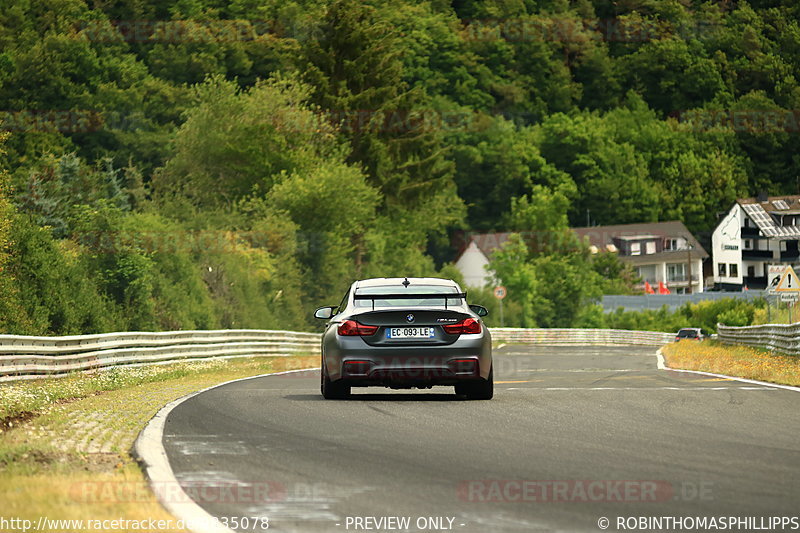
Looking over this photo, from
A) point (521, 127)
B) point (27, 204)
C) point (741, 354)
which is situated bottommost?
point (741, 354)

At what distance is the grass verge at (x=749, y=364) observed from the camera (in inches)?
823

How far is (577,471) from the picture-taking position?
29.6ft

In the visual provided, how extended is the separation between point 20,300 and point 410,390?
82.0 ft

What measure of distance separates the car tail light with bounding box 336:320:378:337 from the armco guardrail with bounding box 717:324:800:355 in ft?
45.4

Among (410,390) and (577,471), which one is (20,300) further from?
(577,471)

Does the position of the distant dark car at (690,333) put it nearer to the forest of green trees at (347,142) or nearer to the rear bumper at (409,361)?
the forest of green trees at (347,142)

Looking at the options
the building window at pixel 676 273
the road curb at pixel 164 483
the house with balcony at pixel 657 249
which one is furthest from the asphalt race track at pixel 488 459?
the building window at pixel 676 273

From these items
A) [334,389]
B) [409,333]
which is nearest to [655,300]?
[334,389]

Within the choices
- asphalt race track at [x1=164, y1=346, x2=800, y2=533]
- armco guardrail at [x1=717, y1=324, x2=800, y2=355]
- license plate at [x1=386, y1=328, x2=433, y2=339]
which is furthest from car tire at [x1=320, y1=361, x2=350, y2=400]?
armco guardrail at [x1=717, y1=324, x2=800, y2=355]

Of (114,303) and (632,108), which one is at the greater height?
(632,108)

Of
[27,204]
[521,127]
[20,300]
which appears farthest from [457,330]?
[521,127]

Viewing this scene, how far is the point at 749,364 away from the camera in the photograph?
1012 inches

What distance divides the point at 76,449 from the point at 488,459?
3151mm

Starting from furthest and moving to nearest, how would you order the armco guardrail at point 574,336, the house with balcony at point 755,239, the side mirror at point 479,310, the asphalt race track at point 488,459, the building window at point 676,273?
the building window at point 676,273 → the house with balcony at point 755,239 → the armco guardrail at point 574,336 → the side mirror at point 479,310 → the asphalt race track at point 488,459
